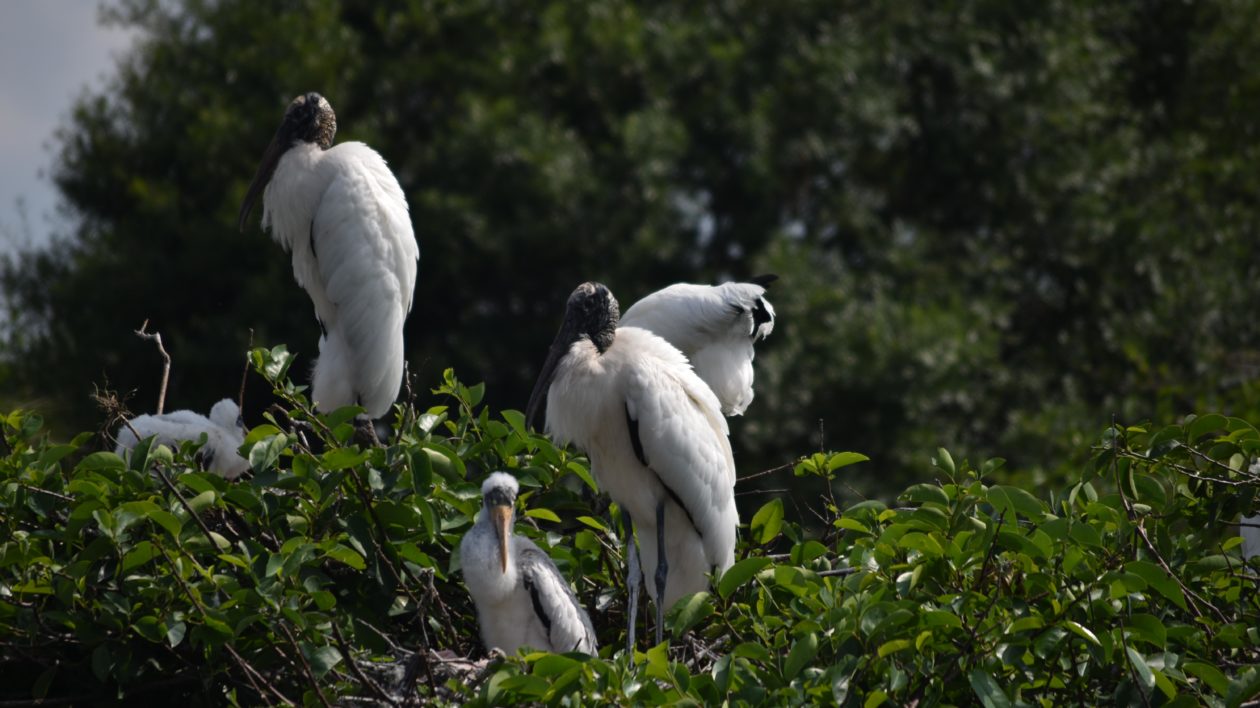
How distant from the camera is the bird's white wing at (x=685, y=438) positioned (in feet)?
16.5

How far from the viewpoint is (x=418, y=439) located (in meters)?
4.80

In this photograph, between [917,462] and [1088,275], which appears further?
[1088,275]

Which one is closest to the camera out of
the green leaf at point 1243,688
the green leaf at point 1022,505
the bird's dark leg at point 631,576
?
the green leaf at point 1243,688

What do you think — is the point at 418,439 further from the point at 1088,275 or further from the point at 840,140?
the point at 1088,275

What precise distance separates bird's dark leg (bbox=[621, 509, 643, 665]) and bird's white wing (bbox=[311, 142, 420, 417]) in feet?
4.66

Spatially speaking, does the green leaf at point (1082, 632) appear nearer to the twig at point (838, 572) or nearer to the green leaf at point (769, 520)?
the twig at point (838, 572)

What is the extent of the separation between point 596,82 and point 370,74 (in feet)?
7.80

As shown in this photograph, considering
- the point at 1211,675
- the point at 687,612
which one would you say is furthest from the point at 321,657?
the point at 1211,675

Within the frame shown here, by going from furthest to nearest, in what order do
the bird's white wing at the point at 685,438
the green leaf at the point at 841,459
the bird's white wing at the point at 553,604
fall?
the bird's white wing at the point at 685,438 < the green leaf at the point at 841,459 < the bird's white wing at the point at 553,604

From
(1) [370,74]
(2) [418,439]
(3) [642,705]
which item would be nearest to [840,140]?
(1) [370,74]

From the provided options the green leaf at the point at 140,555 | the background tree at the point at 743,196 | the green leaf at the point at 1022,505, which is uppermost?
the green leaf at the point at 1022,505

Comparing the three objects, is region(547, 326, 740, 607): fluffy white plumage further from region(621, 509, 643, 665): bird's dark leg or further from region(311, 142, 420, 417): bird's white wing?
region(311, 142, 420, 417): bird's white wing

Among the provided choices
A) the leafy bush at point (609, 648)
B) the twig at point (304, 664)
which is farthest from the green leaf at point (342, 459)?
the twig at point (304, 664)

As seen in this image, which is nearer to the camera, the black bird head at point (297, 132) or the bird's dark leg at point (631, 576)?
the bird's dark leg at point (631, 576)
